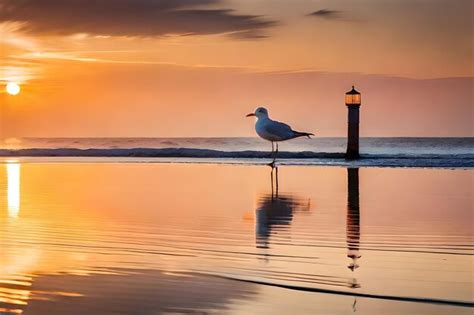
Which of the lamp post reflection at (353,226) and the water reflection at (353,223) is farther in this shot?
the water reflection at (353,223)

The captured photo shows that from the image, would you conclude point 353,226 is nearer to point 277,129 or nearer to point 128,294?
point 128,294

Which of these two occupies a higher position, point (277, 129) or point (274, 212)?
point (277, 129)

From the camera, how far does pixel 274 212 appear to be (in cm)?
671

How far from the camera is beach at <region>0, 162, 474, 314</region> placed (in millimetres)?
3270

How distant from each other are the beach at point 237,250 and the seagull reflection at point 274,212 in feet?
0.06

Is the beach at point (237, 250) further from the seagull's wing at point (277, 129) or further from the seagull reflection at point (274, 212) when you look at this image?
the seagull's wing at point (277, 129)

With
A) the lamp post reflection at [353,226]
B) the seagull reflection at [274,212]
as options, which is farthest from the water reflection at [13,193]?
the lamp post reflection at [353,226]

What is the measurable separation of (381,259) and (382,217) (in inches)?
78.7

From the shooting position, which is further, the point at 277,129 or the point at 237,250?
the point at 277,129

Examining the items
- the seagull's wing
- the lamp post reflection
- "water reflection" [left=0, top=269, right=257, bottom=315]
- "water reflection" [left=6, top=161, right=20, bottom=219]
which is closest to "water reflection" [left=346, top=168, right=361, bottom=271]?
the lamp post reflection

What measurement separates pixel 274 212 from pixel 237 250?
217cm

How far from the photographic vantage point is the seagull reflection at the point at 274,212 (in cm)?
537

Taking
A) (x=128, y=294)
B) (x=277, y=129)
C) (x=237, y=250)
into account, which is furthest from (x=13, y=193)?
(x=277, y=129)

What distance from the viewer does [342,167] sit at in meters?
14.0
